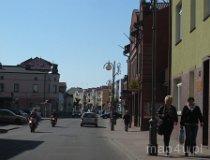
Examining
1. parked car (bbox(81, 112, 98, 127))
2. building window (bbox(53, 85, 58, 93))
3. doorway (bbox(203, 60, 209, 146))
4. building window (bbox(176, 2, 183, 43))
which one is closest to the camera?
doorway (bbox(203, 60, 209, 146))

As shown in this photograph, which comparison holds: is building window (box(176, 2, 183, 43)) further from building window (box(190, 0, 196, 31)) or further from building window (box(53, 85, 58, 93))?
building window (box(53, 85, 58, 93))

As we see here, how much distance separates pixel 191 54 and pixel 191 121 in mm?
7906

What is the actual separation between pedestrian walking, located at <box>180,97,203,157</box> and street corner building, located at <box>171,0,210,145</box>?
3341 millimetres

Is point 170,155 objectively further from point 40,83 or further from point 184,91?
point 40,83

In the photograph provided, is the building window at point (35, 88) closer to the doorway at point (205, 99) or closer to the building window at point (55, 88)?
the building window at point (55, 88)

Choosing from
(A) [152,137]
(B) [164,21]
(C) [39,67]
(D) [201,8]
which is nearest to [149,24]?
(B) [164,21]

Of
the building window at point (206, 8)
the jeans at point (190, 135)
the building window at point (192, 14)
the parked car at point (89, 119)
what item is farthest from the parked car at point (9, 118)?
the jeans at point (190, 135)

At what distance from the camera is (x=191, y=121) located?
18891mm

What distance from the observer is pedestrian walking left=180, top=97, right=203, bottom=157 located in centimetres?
1888

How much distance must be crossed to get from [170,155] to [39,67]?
122821 mm

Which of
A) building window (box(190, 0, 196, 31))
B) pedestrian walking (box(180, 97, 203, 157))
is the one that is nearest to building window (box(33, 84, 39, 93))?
building window (box(190, 0, 196, 31))

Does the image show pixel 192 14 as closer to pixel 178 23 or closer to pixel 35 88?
pixel 178 23

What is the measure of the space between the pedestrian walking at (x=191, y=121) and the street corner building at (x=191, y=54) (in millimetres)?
3341

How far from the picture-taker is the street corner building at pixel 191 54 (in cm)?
2302
